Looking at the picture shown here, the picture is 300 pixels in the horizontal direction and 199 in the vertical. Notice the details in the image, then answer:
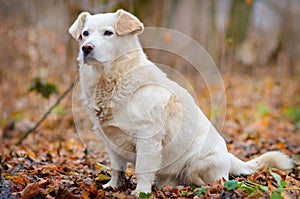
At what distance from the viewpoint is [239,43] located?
1495 centimetres

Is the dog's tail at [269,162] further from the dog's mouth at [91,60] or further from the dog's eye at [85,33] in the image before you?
the dog's eye at [85,33]

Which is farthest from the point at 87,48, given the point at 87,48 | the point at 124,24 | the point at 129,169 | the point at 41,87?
the point at 41,87

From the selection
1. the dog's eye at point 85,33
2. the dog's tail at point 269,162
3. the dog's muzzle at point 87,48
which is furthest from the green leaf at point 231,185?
the dog's eye at point 85,33

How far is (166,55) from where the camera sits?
11602mm

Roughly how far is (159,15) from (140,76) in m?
6.25

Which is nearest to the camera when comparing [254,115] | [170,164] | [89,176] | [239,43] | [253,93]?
[170,164]

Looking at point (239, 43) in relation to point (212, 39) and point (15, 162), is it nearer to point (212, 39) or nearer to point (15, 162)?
point (212, 39)

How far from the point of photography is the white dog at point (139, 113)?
12.0 ft

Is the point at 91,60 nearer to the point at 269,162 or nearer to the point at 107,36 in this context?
the point at 107,36

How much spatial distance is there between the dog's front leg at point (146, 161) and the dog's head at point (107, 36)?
2.69 feet

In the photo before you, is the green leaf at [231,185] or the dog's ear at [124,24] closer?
the green leaf at [231,185]

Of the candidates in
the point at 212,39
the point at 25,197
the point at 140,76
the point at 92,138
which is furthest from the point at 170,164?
the point at 212,39

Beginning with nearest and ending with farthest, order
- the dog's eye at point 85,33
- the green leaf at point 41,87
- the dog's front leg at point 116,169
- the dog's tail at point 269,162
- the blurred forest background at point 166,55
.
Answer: the dog's eye at point 85,33
the dog's front leg at point 116,169
the dog's tail at point 269,162
the green leaf at point 41,87
the blurred forest background at point 166,55

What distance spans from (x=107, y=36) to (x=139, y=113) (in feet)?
2.48
